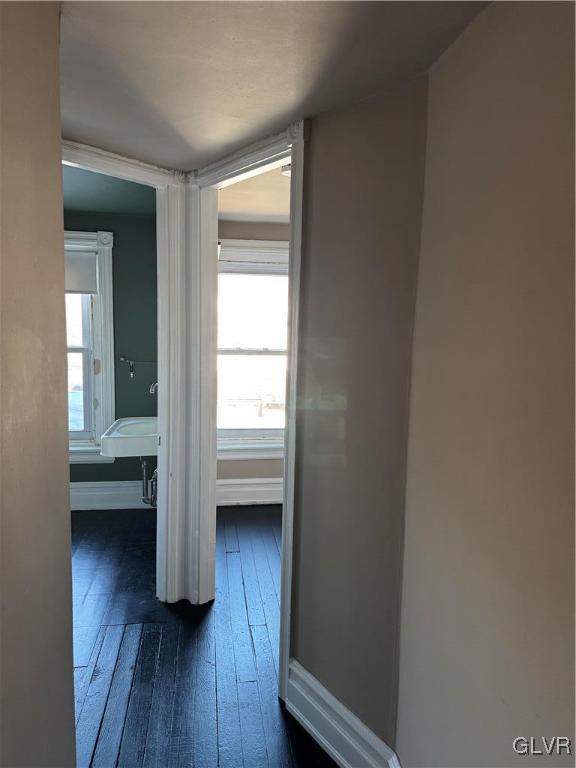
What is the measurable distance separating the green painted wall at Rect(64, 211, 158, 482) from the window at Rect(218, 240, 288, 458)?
56cm

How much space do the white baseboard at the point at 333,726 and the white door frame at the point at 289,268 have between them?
0.07 m

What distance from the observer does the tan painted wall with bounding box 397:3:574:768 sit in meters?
0.93

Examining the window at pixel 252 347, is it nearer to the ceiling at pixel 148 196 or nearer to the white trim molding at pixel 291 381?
the ceiling at pixel 148 196

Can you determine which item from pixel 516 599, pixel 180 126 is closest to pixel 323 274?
pixel 180 126

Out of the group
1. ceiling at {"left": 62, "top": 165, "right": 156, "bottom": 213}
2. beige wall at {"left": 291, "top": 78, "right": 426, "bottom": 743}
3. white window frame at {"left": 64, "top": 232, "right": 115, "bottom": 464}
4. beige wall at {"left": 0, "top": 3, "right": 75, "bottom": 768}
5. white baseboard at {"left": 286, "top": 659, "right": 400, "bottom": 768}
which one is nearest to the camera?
beige wall at {"left": 0, "top": 3, "right": 75, "bottom": 768}

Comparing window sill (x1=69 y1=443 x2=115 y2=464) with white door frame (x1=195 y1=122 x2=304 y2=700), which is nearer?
white door frame (x1=195 y1=122 x2=304 y2=700)

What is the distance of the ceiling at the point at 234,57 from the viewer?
44.2 inches

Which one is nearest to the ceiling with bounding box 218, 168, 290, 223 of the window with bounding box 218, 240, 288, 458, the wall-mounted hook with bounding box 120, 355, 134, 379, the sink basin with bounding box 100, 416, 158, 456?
the window with bounding box 218, 240, 288, 458

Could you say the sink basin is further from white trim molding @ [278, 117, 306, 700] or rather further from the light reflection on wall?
the light reflection on wall

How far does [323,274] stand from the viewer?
176 centimetres

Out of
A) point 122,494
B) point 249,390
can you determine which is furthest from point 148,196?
point 122,494

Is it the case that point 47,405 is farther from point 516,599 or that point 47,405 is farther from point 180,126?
point 180,126

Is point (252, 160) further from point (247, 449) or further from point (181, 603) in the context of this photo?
point (247, 449)

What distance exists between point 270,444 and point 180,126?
2762 mm
